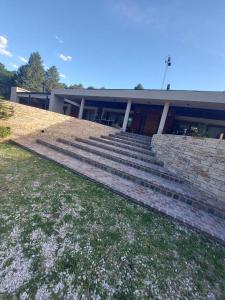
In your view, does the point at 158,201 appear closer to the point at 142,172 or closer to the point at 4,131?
the point at 142,172

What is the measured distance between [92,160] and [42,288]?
4.46m

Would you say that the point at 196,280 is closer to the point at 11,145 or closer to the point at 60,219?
the point at 60,219

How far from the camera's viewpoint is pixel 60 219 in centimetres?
286

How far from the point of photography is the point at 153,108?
1443cm

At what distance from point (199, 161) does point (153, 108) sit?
403 inches

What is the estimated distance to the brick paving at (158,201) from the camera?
3384 millimetres

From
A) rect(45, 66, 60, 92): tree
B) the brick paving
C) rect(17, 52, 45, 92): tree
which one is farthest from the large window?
rect(45, 66, 60, 92): tree

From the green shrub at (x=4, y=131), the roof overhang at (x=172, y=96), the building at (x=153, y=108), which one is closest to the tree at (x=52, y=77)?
the building at (x=153, y=108)

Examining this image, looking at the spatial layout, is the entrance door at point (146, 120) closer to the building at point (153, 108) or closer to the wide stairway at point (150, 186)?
the building at point (153, 108)

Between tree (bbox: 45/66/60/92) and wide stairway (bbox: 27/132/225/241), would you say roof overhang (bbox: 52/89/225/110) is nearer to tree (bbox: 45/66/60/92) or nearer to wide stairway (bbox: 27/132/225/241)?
wide stairway (bbox: 27/132/225/241)

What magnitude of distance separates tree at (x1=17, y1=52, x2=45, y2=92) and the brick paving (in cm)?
5588

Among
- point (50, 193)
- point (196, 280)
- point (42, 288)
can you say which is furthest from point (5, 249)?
point (196, 280)

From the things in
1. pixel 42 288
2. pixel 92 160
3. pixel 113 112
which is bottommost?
pixel 42 288

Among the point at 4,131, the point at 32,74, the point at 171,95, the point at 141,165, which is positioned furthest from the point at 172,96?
the point at 32,74
